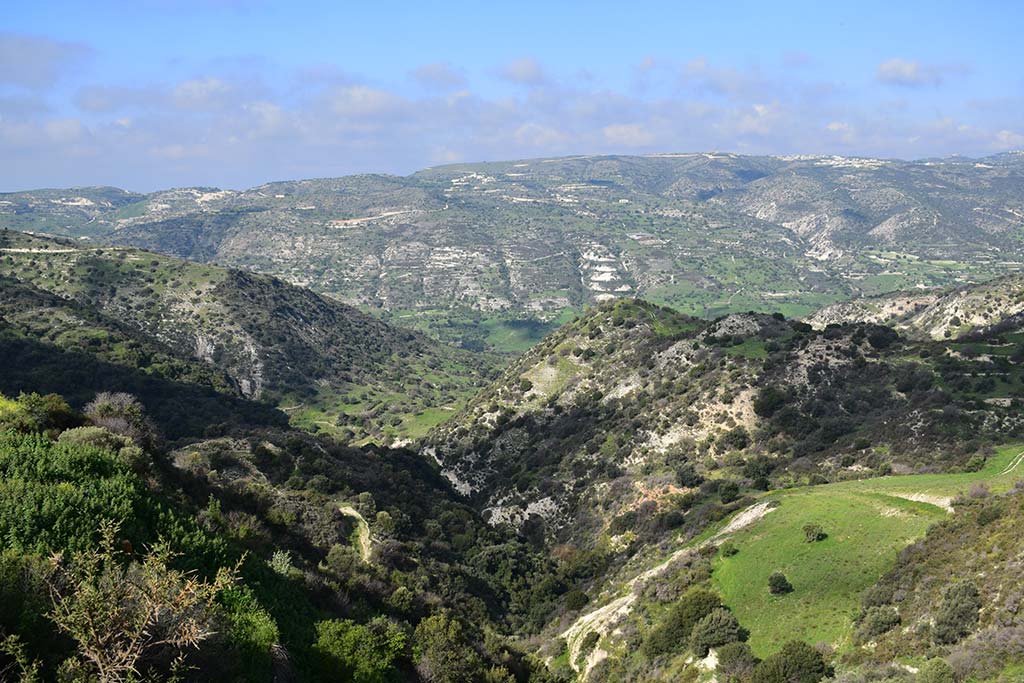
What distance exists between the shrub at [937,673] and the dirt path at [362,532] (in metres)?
30.8

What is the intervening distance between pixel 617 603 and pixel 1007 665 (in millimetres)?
27693

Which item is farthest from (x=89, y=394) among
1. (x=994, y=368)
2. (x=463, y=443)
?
(x=994, y=368)

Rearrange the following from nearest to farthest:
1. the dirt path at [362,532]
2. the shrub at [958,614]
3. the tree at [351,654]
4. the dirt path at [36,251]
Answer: the tree at [351,654], the shrub at [958,614], the dirt path at [362,532], the dirt path at [36,251]

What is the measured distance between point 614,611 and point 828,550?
15.3 m

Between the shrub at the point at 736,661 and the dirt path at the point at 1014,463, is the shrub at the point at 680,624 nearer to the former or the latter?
the shrub at the point at 736,661

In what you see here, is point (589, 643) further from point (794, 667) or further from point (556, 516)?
point (556, 516)

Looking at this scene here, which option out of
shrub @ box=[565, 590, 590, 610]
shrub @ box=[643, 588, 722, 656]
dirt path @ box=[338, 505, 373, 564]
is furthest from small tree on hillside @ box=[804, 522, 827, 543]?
dirt path @ box=[338, 505, 373, 564]

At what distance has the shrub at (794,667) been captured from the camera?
2738 centimetres

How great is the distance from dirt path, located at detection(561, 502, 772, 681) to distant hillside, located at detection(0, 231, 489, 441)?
8858 cm

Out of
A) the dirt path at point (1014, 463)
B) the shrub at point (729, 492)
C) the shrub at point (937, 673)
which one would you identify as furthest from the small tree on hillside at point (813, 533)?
the shrub at point (937, 673)

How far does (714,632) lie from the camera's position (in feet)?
110

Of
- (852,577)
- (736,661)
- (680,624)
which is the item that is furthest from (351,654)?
(852,577)

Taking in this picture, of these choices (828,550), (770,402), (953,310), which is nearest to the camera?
(828,550)

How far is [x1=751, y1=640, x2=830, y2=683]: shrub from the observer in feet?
89.8
